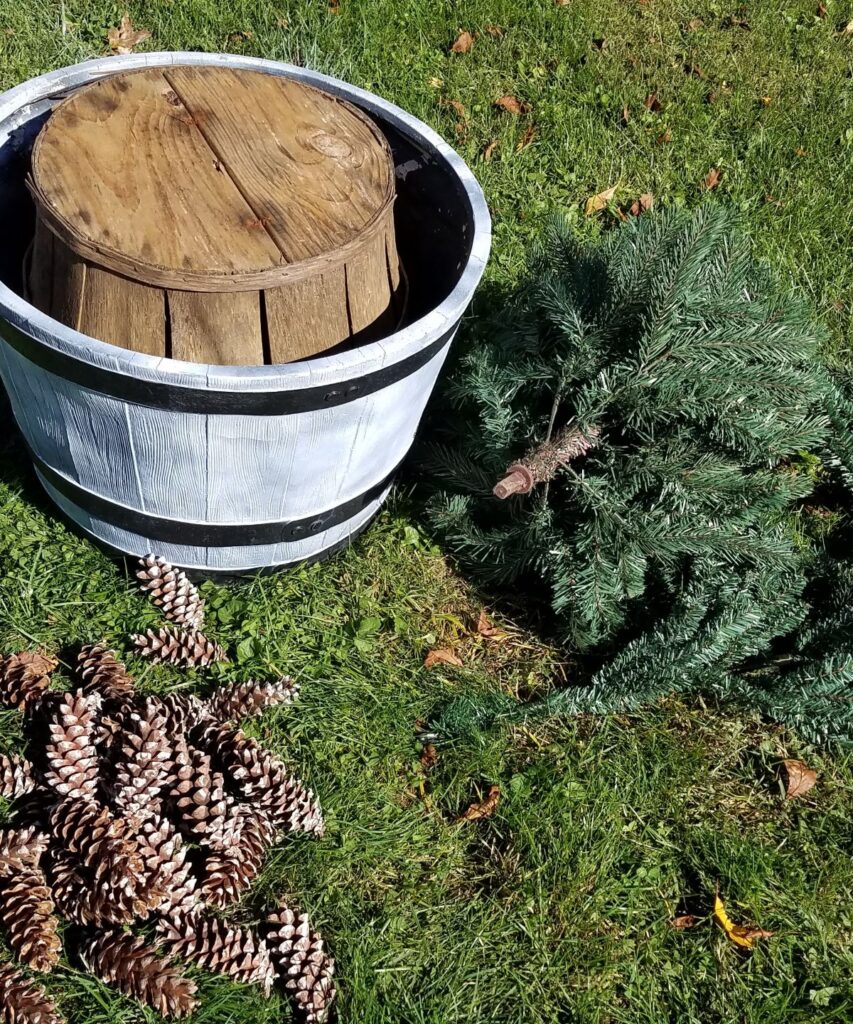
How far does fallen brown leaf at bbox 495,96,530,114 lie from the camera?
4949 mm

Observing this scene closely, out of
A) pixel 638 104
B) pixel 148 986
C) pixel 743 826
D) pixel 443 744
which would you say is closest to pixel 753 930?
pixel 743 826

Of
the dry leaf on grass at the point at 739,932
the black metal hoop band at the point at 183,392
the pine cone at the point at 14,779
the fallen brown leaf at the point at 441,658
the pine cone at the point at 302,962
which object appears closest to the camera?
the black metal hoop band at the point at 183,392

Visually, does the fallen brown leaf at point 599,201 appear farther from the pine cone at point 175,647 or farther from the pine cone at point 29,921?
A: the pine cone at point 29,921

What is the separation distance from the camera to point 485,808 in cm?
280

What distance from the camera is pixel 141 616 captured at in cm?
300

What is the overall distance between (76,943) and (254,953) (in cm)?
47

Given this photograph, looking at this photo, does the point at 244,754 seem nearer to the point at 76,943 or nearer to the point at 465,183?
the point at 76,943

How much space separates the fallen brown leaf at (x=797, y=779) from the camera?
296cm

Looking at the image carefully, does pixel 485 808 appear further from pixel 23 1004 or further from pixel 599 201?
pixel 599 201

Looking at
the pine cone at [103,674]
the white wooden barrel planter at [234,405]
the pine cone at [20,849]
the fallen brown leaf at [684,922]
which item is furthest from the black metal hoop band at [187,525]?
the fallen brown leaf at [684,922]

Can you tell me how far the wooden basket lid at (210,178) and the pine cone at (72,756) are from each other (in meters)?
1.18

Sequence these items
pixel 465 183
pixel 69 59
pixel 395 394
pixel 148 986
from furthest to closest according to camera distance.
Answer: pixel 69 59 → pixel 465 183 → pixel 395 394 → pixel 148 986

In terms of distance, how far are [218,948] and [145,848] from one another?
0.31 metres

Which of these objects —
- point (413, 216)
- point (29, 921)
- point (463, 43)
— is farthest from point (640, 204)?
point (29, 921)
